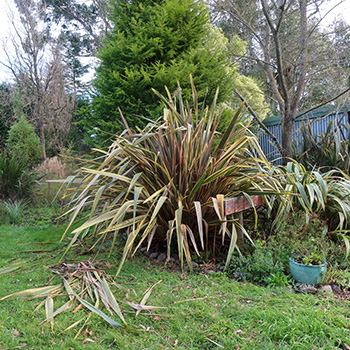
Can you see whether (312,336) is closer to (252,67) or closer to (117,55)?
(117,55)

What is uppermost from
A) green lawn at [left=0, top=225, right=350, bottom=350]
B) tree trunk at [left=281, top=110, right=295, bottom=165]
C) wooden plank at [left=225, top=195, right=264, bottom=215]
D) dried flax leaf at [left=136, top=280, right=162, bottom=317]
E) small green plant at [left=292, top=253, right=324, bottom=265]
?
tree trunk at [left=281, top=110, right=295, bottom=165]

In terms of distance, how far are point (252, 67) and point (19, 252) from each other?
11.1 m

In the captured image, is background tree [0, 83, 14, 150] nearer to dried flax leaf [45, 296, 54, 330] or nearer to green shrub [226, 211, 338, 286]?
dried flax leaf [45, 296, 54, 330]

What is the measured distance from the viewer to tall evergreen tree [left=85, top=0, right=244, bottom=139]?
3953 millimetres

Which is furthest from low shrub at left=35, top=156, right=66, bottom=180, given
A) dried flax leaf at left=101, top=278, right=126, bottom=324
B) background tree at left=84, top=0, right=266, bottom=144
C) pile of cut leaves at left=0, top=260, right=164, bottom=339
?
dried flax leaf at left=101, top=278, right=126, bottom=324

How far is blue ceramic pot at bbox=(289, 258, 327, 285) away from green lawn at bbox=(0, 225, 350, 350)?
15cm

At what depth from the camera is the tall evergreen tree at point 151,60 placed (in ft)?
13.0

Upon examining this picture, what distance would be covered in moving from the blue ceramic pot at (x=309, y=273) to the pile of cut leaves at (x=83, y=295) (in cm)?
105

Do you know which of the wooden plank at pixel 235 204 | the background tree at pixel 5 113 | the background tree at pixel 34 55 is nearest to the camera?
the wooden plank at pixel 235 204

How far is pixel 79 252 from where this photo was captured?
2742mm

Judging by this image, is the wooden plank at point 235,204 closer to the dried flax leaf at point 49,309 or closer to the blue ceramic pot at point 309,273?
the blue ceramic pot at point 309,273

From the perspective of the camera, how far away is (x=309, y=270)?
2.14 meters

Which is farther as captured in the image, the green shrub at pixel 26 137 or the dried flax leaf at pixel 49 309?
the green shrub at pixel 26 137

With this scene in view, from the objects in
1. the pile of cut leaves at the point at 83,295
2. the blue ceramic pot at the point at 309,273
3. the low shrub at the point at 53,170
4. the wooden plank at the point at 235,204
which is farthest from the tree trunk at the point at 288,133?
the low shrub at the point at 53,170
